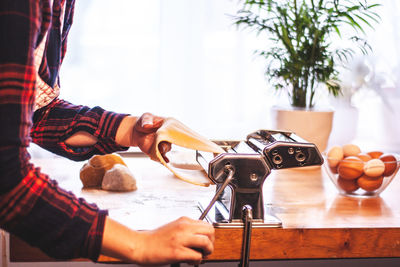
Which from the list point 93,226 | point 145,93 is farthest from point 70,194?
point 145,93

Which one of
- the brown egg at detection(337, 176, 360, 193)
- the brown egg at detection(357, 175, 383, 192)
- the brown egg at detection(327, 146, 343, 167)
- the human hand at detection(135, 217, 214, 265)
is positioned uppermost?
the brown egg at detection(327, 146, 343, 167)

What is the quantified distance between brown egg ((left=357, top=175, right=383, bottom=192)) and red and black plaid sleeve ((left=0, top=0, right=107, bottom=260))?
0.86 meters

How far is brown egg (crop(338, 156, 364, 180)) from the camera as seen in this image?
144cm

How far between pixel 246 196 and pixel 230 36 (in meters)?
1.37

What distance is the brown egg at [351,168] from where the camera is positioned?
144 cm

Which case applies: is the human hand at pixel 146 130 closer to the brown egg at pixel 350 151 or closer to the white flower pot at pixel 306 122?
the brown egg at pixel 350 151

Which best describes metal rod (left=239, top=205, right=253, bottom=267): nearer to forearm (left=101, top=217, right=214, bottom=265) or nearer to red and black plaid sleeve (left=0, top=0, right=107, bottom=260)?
forearm (left=101, top=217, right=214, bottom=265)

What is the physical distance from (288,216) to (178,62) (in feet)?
4.15

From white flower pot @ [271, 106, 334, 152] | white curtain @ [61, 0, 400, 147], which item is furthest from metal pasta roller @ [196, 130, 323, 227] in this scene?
white curtain @ [61, 0, 400, 147]

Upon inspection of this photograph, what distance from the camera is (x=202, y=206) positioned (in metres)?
1.30

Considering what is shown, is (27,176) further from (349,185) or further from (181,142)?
(349,185)

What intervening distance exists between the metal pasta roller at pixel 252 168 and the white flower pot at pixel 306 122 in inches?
23.9

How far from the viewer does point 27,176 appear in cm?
76

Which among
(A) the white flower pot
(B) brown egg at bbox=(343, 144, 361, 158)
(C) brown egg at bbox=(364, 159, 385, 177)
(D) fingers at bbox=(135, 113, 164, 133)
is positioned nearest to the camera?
(D) fingers at bbox=(135, 113, 164, 133)
